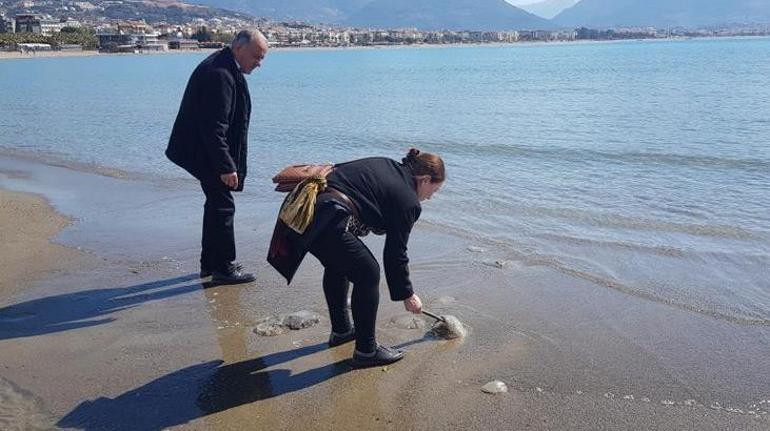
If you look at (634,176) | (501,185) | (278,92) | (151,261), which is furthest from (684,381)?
(278,92)

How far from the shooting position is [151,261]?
7.19m

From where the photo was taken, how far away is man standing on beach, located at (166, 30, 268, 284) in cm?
581

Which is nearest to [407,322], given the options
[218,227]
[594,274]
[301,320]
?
[301,320]

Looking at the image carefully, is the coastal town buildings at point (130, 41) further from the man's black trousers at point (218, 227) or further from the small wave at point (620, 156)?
the man's black trousers at point (218, 227)

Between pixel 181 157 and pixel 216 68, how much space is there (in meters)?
0.80

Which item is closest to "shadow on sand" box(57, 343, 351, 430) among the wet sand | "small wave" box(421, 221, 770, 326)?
the wet sand

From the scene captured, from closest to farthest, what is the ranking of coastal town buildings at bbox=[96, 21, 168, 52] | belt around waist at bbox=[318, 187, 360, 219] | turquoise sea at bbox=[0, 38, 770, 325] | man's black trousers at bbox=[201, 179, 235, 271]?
1. belt around waist at bbox=[318, 187, 360, 219]
2. man's black trousers at bbox=[201, 179, 235, 271]
3. turquoise sea at bbox=[0, 38, 770, 325]
4. coastal town buildings at bbox=[96, 21, 168, 52]

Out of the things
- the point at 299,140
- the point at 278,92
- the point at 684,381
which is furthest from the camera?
the point at 278,92

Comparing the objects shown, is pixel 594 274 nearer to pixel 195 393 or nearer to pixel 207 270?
pixel 207 270

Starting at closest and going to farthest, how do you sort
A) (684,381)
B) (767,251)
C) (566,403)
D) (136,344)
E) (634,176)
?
(566,403), (684,381), (136,344), (767,251), (634,176)

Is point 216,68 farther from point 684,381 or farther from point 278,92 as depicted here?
point 278,92

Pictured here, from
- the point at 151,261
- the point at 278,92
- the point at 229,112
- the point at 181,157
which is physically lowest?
the point at 278,92

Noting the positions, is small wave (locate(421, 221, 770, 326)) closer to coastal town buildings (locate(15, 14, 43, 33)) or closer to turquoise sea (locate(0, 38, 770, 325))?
turquoise sea (locate(0, 38, 770, 325))

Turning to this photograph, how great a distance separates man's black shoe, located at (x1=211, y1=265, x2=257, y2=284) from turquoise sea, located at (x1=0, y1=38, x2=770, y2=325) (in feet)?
8.95
